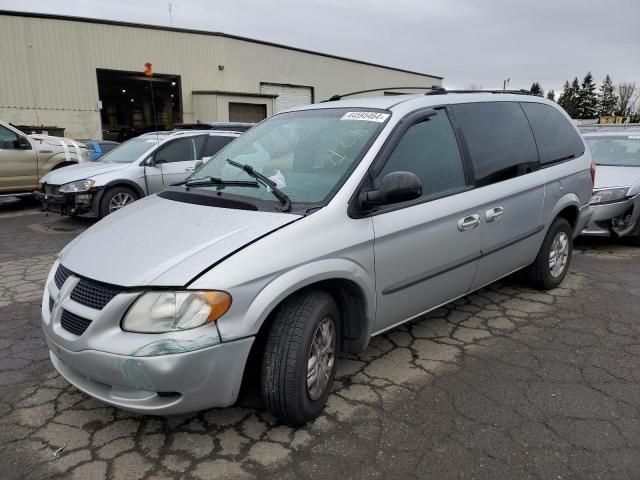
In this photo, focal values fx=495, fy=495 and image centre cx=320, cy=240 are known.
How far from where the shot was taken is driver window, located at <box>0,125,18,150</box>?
364 inches

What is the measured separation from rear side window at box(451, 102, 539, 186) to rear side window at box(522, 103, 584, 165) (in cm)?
14

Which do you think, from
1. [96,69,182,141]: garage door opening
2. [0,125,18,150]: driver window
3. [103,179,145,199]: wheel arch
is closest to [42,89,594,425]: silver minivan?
[103,179,145,199]: wheel arch

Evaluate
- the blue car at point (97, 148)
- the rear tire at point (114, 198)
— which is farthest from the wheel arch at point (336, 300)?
the blue car at point (97, 148)

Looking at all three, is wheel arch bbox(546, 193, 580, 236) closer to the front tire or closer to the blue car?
the front tire

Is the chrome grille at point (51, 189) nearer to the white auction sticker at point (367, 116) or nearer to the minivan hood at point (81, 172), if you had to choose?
the minivan hood at point (81, 172)

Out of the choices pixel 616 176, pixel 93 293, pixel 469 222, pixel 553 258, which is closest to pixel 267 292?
pixel 93 293

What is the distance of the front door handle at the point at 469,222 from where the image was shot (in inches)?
132

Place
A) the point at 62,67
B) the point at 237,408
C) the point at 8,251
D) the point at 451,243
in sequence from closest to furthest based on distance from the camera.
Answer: the point at 237,408, the point at 451,243, the point at 8,251, the point at 62,67

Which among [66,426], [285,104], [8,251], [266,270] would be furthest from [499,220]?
[285,104]

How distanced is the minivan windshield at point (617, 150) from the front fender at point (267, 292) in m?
6.23

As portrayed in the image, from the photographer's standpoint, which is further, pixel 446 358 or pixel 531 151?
pixel 531 151

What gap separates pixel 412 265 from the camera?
10.1ft

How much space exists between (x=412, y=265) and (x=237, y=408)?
135 cm

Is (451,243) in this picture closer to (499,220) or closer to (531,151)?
(499,220)
